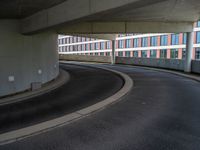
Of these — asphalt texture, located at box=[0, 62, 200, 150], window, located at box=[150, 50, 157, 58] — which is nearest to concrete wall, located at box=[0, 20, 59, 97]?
asphalt texture, located at box=[0, 62, 200, 150]

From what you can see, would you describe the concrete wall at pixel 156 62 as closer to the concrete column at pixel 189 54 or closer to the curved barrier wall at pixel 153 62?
the curved barrier wall at pixel 153 62

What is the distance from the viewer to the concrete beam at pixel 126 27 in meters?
18.7

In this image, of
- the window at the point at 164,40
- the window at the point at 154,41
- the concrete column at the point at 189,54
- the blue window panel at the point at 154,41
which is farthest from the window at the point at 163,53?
the concrete column at the point at 189,54

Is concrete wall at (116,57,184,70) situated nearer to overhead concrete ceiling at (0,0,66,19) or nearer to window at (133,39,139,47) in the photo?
overhead concrete ceiling at (0,0,66,19)

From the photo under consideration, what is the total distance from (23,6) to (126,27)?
12213 millimetres

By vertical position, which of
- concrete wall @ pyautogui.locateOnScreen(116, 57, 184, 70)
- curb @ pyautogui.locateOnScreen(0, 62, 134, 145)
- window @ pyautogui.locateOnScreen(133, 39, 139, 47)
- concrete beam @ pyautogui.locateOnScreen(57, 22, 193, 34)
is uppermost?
window @ pyautogui.locateOnScreen(133, 39, 139, 47)

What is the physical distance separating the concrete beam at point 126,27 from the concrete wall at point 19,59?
595cm

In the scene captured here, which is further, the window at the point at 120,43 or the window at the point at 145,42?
the window at the point at 120,43

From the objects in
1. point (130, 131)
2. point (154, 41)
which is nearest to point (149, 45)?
point (154, 41)

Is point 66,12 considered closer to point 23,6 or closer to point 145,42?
point 23,6

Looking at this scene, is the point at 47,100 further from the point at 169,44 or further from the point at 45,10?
the point at 169,44

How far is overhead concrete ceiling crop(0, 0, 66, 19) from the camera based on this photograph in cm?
787

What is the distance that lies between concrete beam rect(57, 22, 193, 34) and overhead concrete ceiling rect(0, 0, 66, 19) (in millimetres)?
9225

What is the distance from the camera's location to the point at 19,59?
11.3 meters
